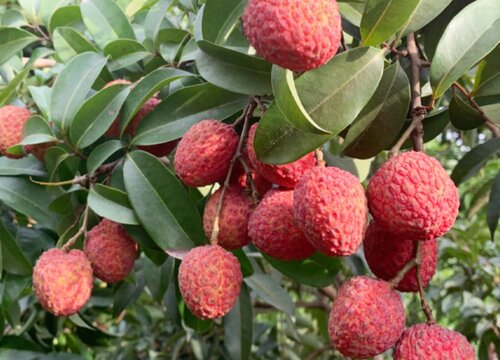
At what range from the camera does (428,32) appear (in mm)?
1062

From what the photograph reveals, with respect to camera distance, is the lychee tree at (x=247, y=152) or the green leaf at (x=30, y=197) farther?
the green leaf at (x=30, y=197)

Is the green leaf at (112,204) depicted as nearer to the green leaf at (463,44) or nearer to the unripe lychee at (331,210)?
the unripe lychee at (331,210)

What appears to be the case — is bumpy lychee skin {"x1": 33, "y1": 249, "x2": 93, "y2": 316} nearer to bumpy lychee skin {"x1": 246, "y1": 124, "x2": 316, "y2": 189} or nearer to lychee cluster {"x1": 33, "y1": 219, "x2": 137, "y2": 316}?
lychee cluster {"x1": 33, "y1": 219, "x2": 137, "y2": 316}

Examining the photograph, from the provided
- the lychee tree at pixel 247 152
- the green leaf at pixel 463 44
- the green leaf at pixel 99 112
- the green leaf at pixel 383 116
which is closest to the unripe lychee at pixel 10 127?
the lychee tree at pixel 247 152

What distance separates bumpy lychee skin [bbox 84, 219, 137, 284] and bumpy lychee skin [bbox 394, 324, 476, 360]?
0.50m

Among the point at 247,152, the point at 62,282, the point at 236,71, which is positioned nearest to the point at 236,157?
the point at 247,152

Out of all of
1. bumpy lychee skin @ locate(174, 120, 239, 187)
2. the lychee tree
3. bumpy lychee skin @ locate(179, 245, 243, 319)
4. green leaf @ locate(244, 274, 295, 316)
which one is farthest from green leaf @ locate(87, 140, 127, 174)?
green leaf @ locate(244, 274, 295, 316)

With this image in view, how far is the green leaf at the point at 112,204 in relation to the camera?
3.40 ft

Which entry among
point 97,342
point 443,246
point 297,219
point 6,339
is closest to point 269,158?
point 297,219

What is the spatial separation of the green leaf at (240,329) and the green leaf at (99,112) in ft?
1.97

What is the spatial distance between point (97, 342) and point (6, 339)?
1.14 feet

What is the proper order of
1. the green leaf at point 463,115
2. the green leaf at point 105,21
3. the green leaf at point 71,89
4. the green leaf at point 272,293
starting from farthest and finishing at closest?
the green leaf at point 272,293, the green leaf at point 105,21, the green leaf at point 71,89, the green leaf at point 463,115

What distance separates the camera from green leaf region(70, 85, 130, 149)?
44.8 inches

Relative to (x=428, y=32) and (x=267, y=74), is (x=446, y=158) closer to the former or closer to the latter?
(x=428, y=32)
